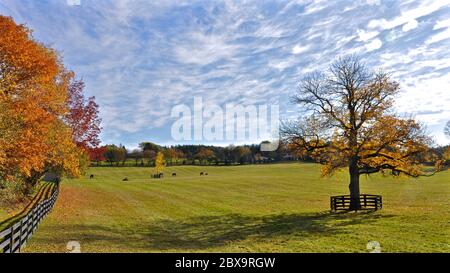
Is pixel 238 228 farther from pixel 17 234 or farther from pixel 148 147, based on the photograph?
pixel 148 147

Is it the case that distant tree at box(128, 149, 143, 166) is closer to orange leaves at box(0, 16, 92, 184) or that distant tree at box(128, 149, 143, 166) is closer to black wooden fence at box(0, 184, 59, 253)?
orange leaves at box(0, 16, 92, 184)

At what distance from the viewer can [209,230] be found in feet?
67.3

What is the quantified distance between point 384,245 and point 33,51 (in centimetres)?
2498

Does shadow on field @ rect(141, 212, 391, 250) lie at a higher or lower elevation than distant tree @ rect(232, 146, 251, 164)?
lower

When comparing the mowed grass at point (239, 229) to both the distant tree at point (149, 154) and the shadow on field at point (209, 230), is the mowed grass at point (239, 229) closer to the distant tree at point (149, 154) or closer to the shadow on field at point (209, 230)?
the shadow on field at point (209, 230)

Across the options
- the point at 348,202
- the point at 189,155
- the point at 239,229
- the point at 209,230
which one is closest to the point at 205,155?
the point at 189,155

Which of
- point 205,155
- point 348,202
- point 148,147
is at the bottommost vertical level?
point 348,202

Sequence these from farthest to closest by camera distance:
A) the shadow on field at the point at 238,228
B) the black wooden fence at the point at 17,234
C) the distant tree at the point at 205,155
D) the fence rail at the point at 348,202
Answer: the distant tree at the point at 205,155
the fence rail at the point at 348,202
the shadow on field at the point at 238,228
the black wooden fence at the point at 17,234

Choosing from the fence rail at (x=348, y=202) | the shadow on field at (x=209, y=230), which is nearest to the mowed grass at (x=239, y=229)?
the shadow on field at (x=209, y=230)

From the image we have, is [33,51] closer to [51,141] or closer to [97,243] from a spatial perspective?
[51,141]

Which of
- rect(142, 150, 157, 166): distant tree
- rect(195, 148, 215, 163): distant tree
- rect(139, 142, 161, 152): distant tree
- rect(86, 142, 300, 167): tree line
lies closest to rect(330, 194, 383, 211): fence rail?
rect(86, 142, 300, 167): tree line

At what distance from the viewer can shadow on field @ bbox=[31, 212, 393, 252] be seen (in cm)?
1645

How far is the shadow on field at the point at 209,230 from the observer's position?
16453 mm

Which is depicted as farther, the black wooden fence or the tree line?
the tree line
